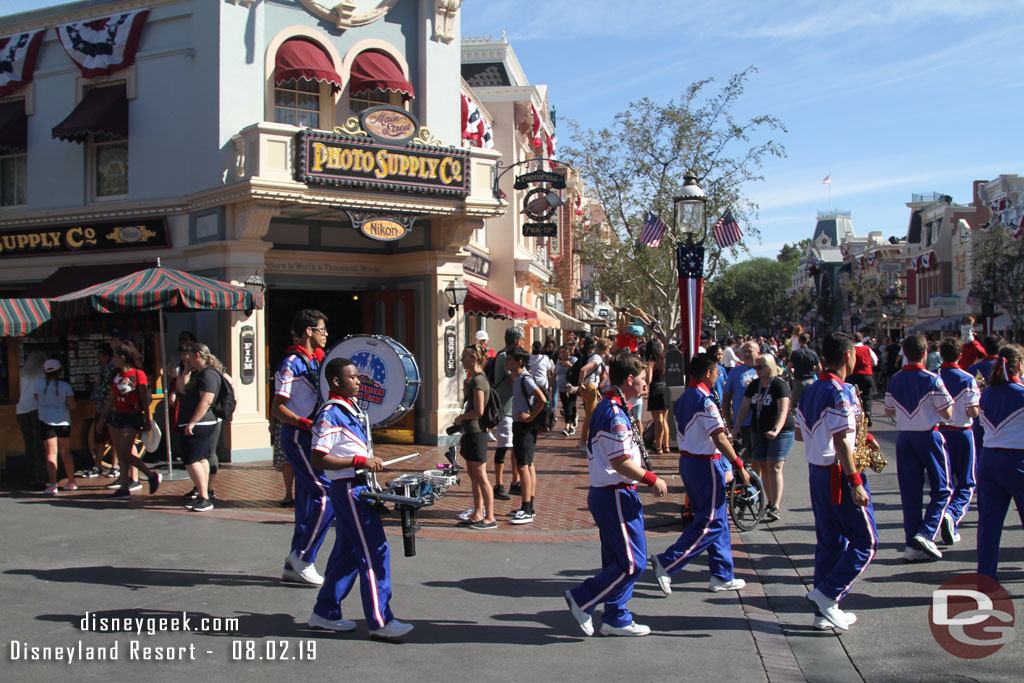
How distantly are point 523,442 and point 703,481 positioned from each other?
2.83m

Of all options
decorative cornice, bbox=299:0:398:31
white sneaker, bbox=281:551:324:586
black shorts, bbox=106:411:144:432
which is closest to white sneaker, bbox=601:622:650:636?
white sneaker, bbox=281:551:324:586

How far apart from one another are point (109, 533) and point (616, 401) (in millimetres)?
5210

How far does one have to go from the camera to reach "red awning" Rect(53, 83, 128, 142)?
1348 centimetres

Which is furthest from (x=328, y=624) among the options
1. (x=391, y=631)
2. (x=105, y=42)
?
(x=105, y=42)

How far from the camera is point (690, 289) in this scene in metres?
12.8

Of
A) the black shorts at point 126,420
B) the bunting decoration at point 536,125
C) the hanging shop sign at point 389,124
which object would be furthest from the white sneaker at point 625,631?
the bunting decoration at point 536,125

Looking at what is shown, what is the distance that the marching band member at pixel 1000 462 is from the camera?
5.84 meters

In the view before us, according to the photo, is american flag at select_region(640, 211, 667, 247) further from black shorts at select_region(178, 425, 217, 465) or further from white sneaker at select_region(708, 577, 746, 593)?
white sneaker at select_region(708, 577, 746, 593)

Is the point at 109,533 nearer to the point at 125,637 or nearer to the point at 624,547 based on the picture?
the point at 125,637

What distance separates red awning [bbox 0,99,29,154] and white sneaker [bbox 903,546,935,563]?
14.6m

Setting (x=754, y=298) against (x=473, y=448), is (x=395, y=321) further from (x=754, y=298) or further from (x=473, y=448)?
(x=754, y=298)

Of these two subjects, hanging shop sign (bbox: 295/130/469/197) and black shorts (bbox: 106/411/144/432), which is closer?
black shorts (bbox: 106/411/144/432)

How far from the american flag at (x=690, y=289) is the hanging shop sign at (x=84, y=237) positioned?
26.3ft

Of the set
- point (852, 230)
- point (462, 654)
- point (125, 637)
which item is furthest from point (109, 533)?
point (852, 230)
